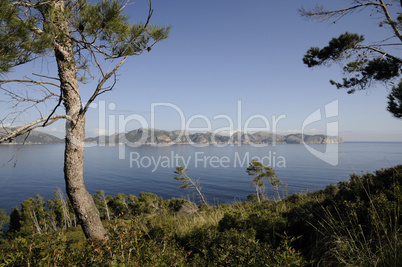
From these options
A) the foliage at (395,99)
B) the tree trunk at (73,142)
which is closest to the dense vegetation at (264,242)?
the tree trunk at (73,142)

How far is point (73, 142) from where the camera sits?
4.12 m

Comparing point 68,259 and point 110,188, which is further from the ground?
point 68,259

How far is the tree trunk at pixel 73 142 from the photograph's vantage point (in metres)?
4.06

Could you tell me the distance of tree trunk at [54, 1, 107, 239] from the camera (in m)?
4.06

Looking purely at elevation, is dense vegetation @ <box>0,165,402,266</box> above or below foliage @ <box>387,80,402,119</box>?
below

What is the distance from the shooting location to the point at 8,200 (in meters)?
47.5

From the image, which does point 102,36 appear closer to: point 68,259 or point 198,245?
point 68,259

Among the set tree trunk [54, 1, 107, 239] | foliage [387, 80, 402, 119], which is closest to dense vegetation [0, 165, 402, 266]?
tree trunk [54, 1, 107, 239]

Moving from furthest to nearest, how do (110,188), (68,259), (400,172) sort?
1. (110,188)
2. (400,172)
3. (68,259)

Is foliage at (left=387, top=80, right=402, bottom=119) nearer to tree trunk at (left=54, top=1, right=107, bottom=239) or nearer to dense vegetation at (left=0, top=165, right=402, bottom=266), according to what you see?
dense vegetation at (left=0, top=165, right=402, bottom=266)

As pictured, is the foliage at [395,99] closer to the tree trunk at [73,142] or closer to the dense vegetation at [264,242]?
the dense vegetation at [264,242]

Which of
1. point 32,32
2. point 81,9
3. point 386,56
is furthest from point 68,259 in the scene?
point 386,56

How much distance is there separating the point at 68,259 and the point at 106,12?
3.35 meters

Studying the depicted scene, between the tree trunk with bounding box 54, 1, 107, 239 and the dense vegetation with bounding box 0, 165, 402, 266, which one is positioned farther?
the tree trunk with bounding box 54, 1, 107, 239
